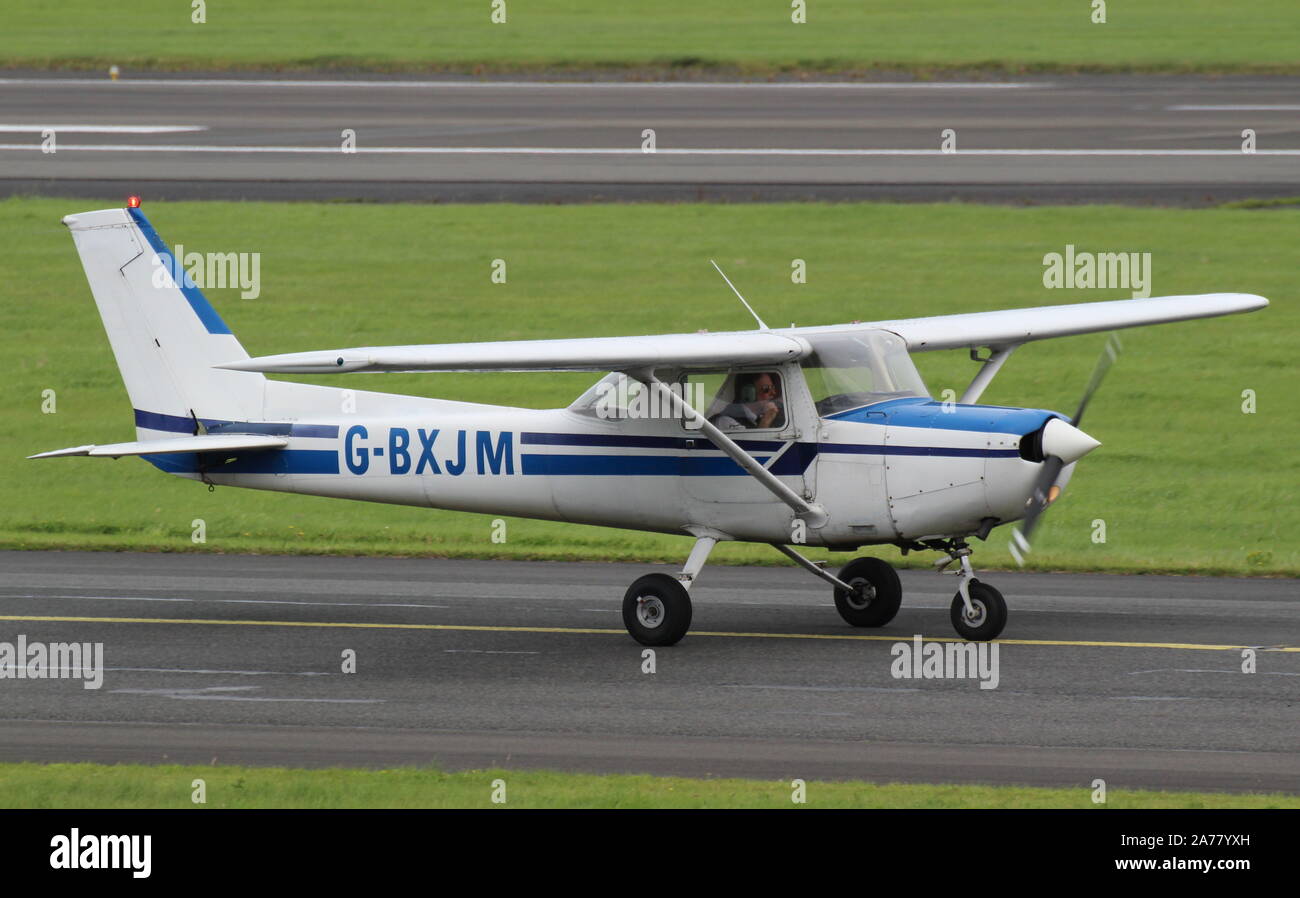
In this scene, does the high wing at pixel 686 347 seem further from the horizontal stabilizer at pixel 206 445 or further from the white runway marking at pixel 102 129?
the white runway marking at pixel 102 129

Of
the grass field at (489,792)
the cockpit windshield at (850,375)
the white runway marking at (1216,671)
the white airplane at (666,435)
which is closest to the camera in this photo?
the grass field at (489,792)

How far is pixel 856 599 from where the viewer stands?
→ 51.4 feet

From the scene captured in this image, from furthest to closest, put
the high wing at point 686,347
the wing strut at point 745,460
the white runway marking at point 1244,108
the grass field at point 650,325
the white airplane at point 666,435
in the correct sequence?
the white runway marking at point 1244,108 < the grass field at point 650,325 < the wing strut at point 745,460 < the white airplane at point 666,435 < the high wing at point 686,347

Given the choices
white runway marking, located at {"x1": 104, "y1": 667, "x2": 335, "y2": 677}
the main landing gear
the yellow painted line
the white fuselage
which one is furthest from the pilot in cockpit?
white runway marking, located at {"x1": 104, "y1": 667, "x2": 335, "y2": 677}

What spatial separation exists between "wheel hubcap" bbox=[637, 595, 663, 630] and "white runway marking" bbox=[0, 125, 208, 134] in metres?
25.2

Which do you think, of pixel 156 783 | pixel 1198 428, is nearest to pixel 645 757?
pixel 156 783

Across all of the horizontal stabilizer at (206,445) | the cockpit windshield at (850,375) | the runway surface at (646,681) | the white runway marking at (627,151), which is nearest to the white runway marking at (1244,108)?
the white runway marking at (627,151)

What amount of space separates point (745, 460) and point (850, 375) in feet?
3.89

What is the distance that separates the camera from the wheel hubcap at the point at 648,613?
14.9 m

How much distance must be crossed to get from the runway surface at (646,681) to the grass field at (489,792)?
365mm

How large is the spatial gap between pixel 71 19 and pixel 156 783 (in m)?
43.0

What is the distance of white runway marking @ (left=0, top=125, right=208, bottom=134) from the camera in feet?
121

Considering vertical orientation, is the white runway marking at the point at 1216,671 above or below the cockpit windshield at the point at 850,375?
below

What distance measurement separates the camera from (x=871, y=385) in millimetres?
14844
